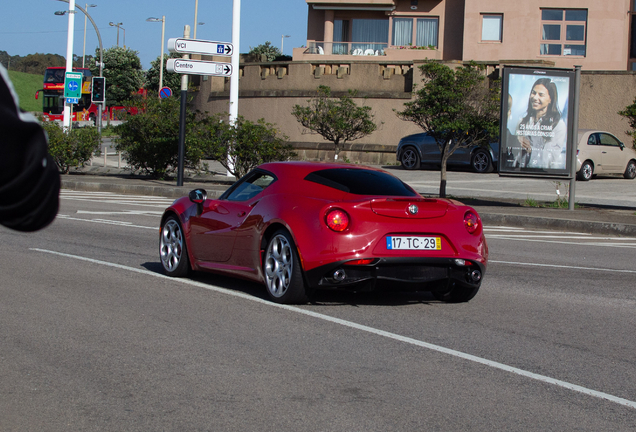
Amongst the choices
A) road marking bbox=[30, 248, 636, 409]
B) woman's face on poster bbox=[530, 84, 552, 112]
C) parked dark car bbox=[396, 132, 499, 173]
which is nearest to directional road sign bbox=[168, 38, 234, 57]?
woman's face on poster bbox=[530, 84, 552, 112]

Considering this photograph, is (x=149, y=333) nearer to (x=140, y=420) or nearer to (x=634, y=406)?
(x=140, y=420)

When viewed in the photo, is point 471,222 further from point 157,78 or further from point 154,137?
point 157,78

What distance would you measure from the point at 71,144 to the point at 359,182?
2350cm

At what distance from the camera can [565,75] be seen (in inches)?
713

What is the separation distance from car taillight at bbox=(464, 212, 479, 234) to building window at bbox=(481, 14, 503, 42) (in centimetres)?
3723

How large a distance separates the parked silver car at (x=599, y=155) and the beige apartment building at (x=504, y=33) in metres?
Result: 12.8

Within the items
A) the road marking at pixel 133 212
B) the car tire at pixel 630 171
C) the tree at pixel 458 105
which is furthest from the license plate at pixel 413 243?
the car tire at pixel 630 171

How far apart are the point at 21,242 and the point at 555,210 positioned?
11.5 meters

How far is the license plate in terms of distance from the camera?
6887mm

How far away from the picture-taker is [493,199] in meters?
21.0

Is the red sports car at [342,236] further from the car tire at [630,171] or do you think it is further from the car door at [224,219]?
the car tire at [630,171]

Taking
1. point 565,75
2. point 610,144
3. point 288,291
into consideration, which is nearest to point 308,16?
point 610,144

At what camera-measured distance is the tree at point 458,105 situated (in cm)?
1981

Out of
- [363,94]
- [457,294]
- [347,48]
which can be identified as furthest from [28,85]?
[457,294]
